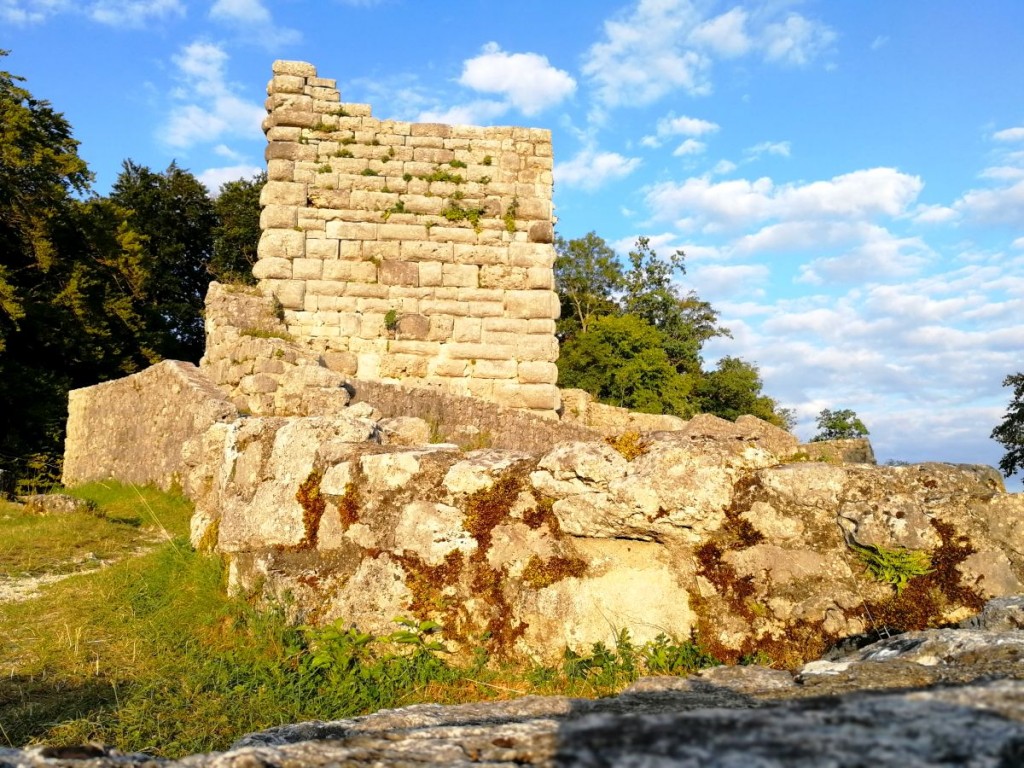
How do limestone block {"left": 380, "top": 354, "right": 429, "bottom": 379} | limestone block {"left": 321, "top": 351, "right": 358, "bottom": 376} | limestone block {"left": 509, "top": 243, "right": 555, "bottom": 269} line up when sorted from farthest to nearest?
1. limestone block {"left": 509, "top": 243, "right": 555, "bottom": 269}
2. limestone block {"left": 380, "top": 354, "right": 429, "bottom": 379}
3. limestone block {"left": 321, "top": 351, "right": 358, "bottom": 376}

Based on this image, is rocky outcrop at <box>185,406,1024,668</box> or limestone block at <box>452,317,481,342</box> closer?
rocky outcrop at <box>185,406,1024,668</box>

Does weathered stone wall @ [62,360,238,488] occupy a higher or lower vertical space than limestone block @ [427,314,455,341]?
lower

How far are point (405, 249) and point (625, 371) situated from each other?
1033cm

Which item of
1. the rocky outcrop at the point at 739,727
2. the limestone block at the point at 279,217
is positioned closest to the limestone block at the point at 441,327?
the limestone block at the point at 279,217

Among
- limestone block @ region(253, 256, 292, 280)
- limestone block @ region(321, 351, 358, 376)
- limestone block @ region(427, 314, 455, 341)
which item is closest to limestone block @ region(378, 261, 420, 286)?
limestone block @ region(427, 314, 455, 341)

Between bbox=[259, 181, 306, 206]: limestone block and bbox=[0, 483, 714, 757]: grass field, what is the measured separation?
9.29m

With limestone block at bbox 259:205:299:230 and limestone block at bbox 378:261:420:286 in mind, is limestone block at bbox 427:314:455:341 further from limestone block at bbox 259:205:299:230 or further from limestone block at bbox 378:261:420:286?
limestone block at bbox 259:205:299:230

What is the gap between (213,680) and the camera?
4273mm

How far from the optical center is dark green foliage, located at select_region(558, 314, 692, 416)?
22.6m

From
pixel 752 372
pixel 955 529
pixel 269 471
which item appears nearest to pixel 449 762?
pixel 955 529

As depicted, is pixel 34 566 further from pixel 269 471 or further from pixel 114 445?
pixel 114 445

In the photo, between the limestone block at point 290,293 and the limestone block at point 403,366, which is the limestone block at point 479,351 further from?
the limestone block at point 290,293

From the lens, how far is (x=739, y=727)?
1335mm

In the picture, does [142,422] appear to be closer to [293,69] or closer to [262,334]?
[262,334]
